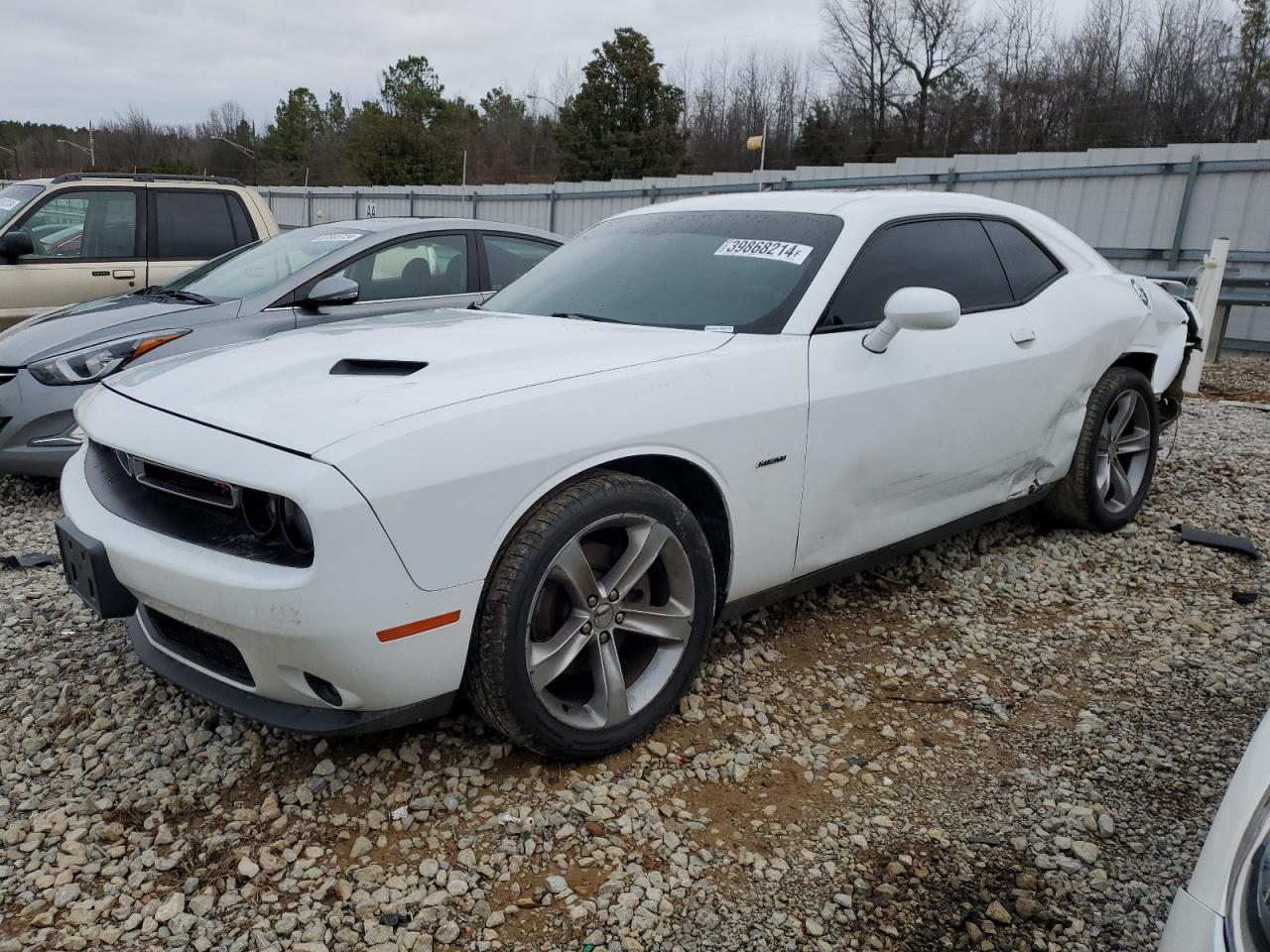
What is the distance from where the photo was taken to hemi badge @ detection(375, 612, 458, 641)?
2.15 meters

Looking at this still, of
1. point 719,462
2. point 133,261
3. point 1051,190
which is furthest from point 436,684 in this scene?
point 1051,190

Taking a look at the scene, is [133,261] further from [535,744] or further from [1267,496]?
[1267,496]

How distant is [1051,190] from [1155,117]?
11.8 metres

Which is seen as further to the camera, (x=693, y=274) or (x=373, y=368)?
(x=693, y=274)

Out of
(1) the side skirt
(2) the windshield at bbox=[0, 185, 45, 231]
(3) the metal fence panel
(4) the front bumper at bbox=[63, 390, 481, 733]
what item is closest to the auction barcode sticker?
(1) the side skirt

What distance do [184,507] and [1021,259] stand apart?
337 centimetres

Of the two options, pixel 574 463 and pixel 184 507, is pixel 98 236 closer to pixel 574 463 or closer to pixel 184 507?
pixel 184 507

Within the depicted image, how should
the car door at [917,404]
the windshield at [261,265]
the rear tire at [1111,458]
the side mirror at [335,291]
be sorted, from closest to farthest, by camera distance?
the car door at [917,404], the rear tire at [1111,458], the side mirror at [335,291], the windshield at [261,265]

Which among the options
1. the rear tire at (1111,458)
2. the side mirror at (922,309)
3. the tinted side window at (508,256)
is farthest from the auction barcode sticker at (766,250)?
the tinted side window at (508,256)

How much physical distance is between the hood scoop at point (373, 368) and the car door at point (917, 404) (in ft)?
3.92

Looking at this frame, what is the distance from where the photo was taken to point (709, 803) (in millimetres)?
2504

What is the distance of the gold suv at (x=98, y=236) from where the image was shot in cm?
682

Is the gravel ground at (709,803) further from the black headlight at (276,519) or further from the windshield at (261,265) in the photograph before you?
the windshield at (261,265)

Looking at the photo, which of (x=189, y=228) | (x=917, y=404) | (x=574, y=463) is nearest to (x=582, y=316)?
(x=574, y=463)
